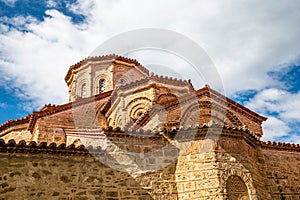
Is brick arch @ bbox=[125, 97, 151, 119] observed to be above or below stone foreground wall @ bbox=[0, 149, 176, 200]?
above

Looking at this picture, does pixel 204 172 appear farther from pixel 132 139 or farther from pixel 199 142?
pixel 132 139

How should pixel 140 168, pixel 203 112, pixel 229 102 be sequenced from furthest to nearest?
pixel 229 102, pixel 203 112, pixel 140 168

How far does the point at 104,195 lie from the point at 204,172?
2.19 m

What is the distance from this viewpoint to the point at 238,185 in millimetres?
6992

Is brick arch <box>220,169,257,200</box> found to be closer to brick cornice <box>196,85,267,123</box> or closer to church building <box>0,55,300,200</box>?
church building <box>0,55,300,200</box>

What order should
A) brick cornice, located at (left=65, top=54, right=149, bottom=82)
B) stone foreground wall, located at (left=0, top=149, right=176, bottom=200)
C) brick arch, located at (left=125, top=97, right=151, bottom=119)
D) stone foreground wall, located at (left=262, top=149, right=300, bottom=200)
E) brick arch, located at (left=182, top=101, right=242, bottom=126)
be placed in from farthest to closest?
brick cornice, located at (left=65, top=54, right=149, bottom=82), brick arch, located at (left=125, top=97, right=151, bottom=119), brick arch, located at (left=182, top=101, right=242, bottom=126), stone foreground wall, located at (left=262, top=149, right=300, bottom=200), stone foreground wall, located at (left=0, top=149, right=176, bottom=200)

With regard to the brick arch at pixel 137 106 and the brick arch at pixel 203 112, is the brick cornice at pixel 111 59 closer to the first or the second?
the brick arch at pixel 137 106

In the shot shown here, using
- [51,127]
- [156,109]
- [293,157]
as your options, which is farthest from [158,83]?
[293,157]

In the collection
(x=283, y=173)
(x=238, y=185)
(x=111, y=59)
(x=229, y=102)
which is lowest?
(x=238, y=185)

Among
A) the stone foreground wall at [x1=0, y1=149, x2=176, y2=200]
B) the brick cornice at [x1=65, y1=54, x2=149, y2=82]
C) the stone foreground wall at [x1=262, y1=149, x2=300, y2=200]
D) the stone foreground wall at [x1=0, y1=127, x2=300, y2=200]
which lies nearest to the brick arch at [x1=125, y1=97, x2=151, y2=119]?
the brick cornice at [x1=65, y1=54, x2=149, y2=82]

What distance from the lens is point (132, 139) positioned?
738cm

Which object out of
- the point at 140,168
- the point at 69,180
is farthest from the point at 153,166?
the point at 69,180

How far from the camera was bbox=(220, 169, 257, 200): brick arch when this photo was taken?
678cm

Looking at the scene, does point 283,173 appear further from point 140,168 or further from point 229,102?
point 140,168
